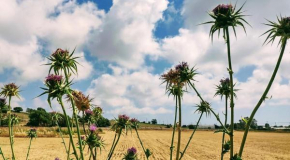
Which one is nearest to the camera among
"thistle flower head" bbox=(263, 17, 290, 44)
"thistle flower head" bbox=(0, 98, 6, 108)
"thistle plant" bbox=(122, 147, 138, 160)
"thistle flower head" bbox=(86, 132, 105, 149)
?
"thistle flower head" bbox=(263, 17, 290, 44)

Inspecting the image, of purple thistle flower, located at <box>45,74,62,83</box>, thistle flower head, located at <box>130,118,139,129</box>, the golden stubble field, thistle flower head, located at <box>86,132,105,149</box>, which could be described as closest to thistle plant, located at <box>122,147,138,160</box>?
thistle flower head, located at <box>130,118,139,129</box>

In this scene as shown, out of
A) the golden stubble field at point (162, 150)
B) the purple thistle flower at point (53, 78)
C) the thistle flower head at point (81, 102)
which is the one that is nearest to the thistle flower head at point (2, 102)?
the thistle flower head at point (81, 102)

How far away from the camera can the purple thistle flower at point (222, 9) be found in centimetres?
625

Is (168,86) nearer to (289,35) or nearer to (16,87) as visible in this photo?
(289,35)

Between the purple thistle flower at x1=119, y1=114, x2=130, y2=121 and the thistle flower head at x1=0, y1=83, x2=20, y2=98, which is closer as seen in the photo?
the purple thistle flower at x1=119, y1=114, x2=130, y2=121

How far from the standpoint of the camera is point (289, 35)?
5.14 metres

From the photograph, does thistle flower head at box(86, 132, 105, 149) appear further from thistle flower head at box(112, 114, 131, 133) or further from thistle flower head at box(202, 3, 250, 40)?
thistle flower head at box(202, 3, 250, 40)

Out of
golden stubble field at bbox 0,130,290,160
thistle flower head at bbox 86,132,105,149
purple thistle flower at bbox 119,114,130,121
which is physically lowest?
golden stubble field at bbox 0,130,290,160

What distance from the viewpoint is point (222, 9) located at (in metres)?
6.30

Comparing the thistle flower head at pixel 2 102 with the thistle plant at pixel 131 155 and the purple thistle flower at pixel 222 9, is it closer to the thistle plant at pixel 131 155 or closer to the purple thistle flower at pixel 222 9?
the thistle plant at pixel 131 155

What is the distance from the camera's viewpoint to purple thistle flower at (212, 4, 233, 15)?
246 inches

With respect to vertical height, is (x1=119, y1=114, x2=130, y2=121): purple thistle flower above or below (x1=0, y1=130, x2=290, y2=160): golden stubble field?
above

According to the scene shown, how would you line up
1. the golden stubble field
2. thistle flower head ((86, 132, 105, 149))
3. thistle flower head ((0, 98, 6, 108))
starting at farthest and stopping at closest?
the golden stubble field → thistle flower head ((0, 98, 6, 108)) → thistle flower head ((86, 132, 105, 149))

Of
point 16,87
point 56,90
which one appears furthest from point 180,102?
point 16,87
